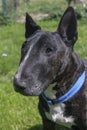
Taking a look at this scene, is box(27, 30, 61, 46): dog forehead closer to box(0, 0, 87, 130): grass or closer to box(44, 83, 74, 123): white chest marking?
box(44, 83, 74, 123): white chest marking

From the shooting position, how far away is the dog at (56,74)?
3.79 metres

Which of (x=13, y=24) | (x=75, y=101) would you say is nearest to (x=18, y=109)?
(x=75, y=101)

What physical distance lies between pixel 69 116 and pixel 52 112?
0.19 metres

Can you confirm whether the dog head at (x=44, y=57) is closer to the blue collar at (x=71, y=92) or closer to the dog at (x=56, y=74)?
the dog at (x=56, y=74)

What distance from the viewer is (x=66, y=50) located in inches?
159

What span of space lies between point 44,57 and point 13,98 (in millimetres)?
2579

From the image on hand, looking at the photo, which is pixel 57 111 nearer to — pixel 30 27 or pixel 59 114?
pixel 59 114

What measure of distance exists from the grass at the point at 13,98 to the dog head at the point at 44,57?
5.35ft

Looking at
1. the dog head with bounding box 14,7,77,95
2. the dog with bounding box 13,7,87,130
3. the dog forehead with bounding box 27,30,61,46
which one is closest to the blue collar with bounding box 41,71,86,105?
the dog with bounding box 13,7,87,130

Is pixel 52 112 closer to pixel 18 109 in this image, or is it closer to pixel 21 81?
pixel 21 81

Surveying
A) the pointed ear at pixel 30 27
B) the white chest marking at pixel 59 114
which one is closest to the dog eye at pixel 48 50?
the pointed ear at pixel 30 27

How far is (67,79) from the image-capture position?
4242mm

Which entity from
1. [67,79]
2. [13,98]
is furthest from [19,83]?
[13,98]

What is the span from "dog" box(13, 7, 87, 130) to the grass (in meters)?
0.98
